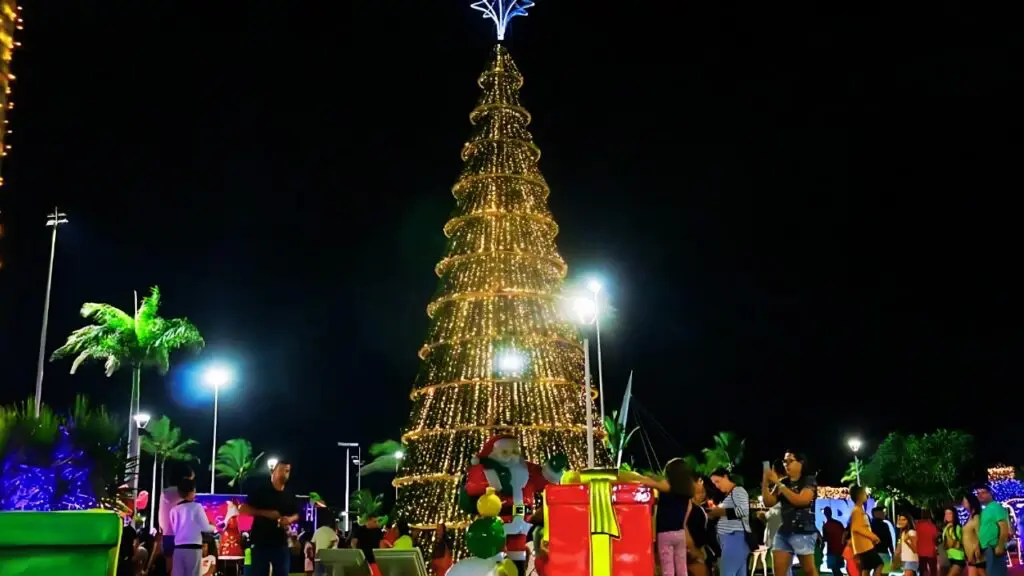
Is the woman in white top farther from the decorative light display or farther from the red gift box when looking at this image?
the decorative light display

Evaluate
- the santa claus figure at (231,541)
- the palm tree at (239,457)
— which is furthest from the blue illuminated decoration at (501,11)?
the palm tree at (239,457)

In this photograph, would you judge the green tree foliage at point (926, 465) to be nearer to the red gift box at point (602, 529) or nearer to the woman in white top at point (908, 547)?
the woman in white top at point (908, 547)

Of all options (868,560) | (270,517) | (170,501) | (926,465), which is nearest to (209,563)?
(170,501)

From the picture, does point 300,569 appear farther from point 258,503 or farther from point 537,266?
point 258,503

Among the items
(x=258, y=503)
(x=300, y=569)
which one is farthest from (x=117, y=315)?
(x=258, y=503)

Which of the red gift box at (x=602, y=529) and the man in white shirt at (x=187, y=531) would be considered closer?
the red gift box at (x=602, y=529)

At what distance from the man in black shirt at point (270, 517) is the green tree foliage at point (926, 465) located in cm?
5103

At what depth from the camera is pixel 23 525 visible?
360 centimetres

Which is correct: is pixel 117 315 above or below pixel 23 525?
above

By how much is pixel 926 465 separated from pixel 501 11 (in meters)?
43.4

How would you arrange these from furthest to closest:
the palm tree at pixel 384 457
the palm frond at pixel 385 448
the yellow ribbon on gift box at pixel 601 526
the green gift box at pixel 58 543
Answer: the palm frond at pixel 385 448 < the palm tree at pixel 384 457 < the yellow ribbon on gift box at pixel 601 526 < the green gift box at pixel 58 543

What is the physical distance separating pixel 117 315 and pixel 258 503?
30344 millimetres

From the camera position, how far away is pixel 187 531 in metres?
8.84

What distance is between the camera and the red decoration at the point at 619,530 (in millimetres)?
5758
